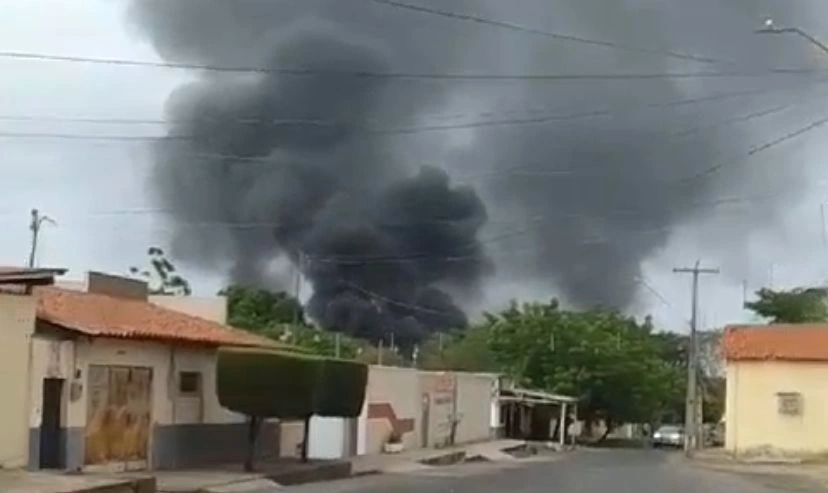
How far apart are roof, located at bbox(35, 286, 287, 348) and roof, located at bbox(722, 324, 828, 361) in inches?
813

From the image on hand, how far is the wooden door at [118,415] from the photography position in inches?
1436

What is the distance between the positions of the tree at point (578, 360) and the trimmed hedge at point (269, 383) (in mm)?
49392

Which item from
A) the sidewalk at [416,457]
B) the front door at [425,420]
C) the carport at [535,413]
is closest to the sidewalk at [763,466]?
the sidewalk at [416,457]

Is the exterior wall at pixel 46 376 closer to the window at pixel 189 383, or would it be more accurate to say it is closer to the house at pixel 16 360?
the house at pixel 16 360

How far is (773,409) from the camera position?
195 feet

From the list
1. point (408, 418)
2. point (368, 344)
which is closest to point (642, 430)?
point (368, 344)

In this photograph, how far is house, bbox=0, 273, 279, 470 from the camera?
33.8 meters

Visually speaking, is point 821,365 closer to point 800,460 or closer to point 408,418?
point 800,460

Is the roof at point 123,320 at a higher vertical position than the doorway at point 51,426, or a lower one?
higher

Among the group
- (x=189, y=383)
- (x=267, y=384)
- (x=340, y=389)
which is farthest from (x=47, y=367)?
(x=340, y=389)

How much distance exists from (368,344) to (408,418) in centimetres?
2241

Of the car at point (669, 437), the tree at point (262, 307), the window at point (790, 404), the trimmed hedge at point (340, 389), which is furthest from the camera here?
the car at point (669, 437)

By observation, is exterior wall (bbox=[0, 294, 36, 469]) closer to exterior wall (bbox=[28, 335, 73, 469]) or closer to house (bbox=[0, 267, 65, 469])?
house (bbox=[0, 267, 65, 469])

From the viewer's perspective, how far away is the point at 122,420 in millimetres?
37938
